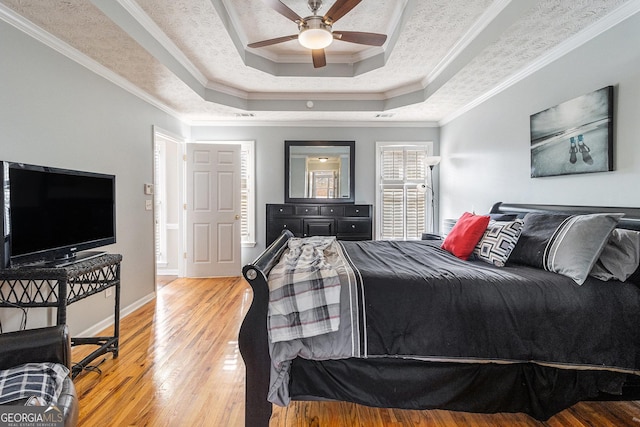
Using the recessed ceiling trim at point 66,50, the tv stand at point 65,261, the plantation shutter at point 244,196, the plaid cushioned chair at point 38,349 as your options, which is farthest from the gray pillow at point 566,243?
the plantation shutter at point 244,196

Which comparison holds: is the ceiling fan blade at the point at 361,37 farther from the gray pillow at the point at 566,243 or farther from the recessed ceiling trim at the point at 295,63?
the gray pillow at the point at 566,243

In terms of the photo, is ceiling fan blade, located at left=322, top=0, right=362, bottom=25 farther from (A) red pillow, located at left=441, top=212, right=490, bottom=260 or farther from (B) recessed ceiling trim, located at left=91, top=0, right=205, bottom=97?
(A) red pillow, located at left=441, top=212, right=490, bottom=260

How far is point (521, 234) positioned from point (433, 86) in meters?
2.33

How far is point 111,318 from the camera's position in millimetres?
3072

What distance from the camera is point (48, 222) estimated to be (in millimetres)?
2039

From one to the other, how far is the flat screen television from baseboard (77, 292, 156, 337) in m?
0.90

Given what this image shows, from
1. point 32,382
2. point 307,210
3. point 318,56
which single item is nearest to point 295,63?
point 318,56

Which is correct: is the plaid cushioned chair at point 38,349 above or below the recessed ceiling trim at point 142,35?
below

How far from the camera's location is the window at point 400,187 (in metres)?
5.17

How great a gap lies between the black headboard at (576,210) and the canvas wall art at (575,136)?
11.5 inches

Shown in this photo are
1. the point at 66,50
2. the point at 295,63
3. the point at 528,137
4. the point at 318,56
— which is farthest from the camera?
the point at 295,63

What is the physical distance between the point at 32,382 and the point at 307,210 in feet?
12.4

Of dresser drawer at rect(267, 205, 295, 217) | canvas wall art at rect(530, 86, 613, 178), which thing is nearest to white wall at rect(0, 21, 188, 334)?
dresser drawer at rect(267, 205, 295, 217)

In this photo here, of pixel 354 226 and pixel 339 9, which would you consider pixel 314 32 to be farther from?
pixel 354 226
